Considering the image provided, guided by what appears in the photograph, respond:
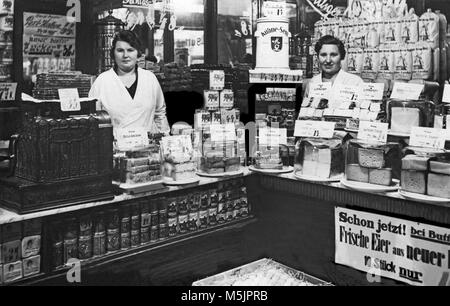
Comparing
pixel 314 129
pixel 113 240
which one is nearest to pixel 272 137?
pixel 314 129

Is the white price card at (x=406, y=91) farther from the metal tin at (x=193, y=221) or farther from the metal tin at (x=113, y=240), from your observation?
the metal tin at (x=113, y=240)

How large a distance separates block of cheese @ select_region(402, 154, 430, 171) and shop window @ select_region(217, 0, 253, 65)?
5.86 feet

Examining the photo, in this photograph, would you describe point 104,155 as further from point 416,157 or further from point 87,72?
point 416,157

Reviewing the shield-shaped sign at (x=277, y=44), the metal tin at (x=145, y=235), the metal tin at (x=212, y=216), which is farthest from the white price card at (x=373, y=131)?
the metal tin at (x=145, y=235)

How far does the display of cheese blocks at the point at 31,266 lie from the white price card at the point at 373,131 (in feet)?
7.20

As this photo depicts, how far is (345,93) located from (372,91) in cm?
21

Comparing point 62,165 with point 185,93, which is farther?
point 185,93

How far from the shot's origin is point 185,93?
3.81 meters

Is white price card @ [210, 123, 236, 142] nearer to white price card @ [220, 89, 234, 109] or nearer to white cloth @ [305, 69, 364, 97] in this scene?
white price card @ [220, 89, 234, 109]

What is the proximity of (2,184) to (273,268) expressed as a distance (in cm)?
186

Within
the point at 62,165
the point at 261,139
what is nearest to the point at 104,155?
the point at 62,165

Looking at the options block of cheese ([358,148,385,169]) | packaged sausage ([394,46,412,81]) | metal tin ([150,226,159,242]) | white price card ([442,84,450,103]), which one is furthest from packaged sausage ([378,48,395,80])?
metal tin ([150,226,159,242])

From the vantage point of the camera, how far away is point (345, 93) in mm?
3691

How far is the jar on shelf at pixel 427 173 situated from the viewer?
9.54 feet
